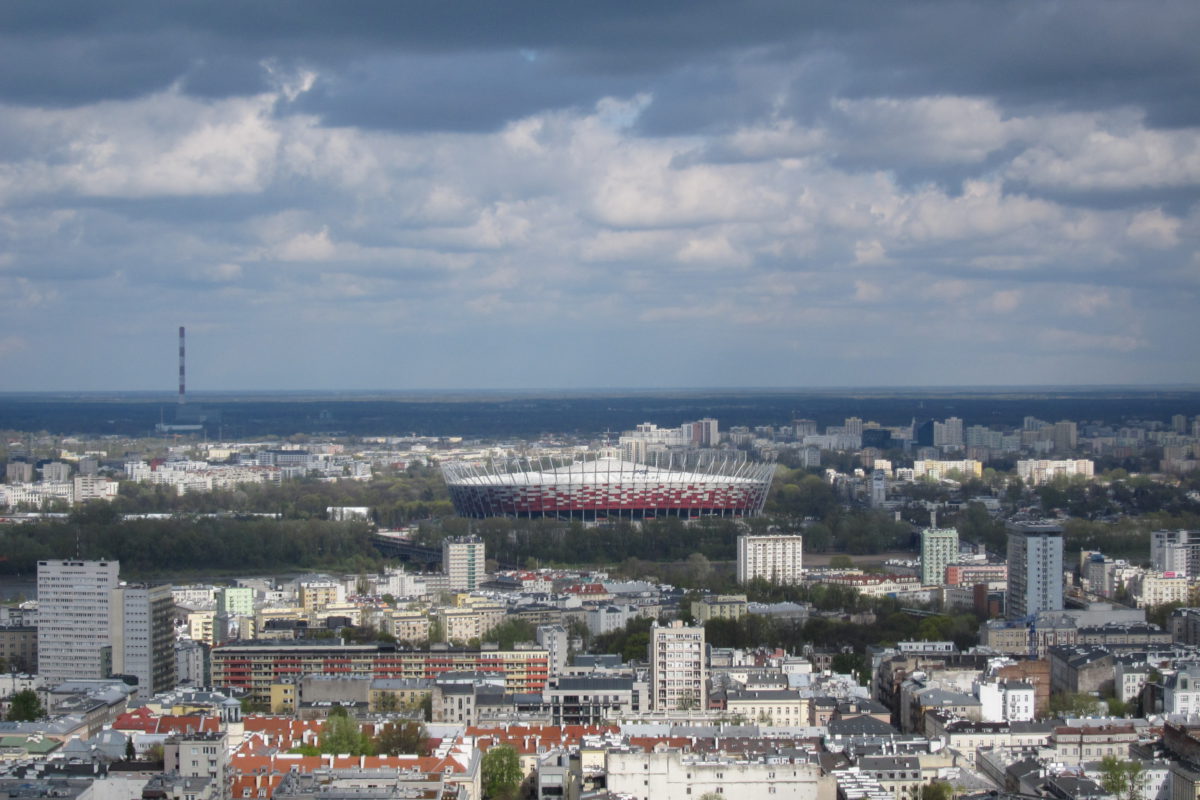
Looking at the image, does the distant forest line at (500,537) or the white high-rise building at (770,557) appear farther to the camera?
the distant forest line at (500,537)

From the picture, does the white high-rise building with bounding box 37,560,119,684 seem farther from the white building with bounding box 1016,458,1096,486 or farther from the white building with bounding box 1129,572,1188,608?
the white building with bounding box 1016,458,1096,486

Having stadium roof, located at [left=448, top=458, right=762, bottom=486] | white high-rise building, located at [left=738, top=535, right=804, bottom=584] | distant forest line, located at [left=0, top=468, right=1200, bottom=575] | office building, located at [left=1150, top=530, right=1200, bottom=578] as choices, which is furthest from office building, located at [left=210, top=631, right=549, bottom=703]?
stadium roof, located at [left=448, top=458, right=762, bottom=486]

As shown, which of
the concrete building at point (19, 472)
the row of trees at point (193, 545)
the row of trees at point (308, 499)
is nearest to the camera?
the row of trees at point (193, 545)

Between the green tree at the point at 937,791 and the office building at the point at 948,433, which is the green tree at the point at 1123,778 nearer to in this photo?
the green tree at the point at 937,791

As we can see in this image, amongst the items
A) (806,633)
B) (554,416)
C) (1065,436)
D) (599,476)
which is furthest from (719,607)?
(554,416)

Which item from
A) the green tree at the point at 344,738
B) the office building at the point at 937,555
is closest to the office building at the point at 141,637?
the green tree at the point at 344,738

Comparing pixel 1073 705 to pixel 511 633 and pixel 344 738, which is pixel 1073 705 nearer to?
pixel 511 633
